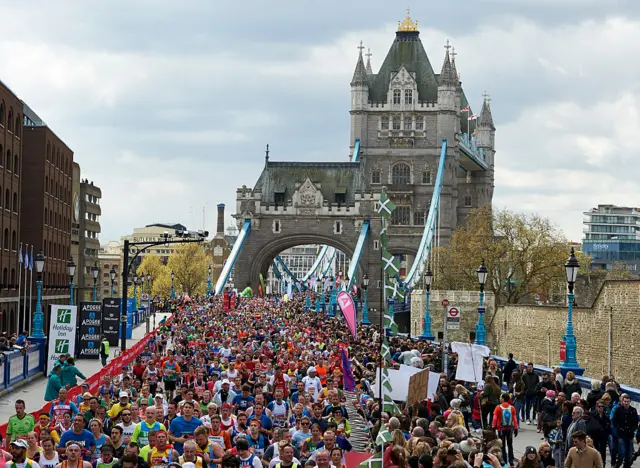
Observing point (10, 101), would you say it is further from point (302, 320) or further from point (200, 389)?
point (200, 389)

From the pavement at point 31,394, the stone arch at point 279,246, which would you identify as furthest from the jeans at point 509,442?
the stone arch at point 279,246

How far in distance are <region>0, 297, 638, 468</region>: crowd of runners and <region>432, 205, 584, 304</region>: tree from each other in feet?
134

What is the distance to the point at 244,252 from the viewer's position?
11250 centimetres

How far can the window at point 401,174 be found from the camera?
12512cm

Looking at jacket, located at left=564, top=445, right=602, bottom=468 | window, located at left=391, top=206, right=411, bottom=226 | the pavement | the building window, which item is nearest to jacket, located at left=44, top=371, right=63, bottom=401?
the pavement

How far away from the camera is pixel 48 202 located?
7656 cm

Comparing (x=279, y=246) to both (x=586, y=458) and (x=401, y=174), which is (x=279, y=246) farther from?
(x=586, y=458)

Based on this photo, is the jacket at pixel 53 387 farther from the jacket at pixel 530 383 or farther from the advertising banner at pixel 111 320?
the advertising banner at pixel 111 320

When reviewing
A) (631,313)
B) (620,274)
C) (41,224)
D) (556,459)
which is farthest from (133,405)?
(620,274)

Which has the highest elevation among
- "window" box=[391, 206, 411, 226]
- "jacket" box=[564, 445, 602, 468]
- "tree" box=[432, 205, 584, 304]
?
"window" box=[391, 206, 411, 226]

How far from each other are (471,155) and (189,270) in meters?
39.9

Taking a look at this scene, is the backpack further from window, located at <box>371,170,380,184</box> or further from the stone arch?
window, located at <box>371,170,380,184</box>

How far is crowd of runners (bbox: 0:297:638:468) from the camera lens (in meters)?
13.9

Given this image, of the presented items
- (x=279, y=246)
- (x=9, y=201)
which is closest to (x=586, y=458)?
(x=9, y=201)
